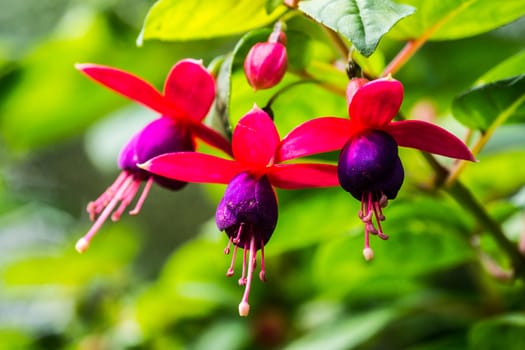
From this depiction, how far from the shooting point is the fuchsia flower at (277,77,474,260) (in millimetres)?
499

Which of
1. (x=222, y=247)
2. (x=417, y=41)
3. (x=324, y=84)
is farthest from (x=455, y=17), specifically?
(x=222, y=247)

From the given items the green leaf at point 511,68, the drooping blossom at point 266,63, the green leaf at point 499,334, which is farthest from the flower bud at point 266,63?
the green leaf at point 499,334

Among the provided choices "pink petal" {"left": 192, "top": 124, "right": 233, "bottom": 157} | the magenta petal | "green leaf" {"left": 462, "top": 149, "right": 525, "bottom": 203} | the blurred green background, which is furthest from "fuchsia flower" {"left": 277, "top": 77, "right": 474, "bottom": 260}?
"green leaf" {"left": 462, "top": 149, "right": 525, "bottom": 203}

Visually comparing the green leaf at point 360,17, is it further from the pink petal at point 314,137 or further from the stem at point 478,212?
the stem at point 478,212

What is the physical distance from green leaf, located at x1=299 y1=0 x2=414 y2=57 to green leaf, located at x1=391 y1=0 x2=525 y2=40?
16 centimetres

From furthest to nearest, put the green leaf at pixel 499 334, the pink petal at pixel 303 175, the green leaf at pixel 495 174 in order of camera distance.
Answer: the green leaf at pixel 495 174, the green leaf at pixel 499 334, the pink petal at pixel 303 175

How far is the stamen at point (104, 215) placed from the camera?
0.60m

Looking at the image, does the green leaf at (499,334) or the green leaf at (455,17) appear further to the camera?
the green leaf at (499,334)

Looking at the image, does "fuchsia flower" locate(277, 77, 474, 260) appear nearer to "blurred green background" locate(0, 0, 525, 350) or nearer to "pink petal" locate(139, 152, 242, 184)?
"pink petal" locate(139, 152, 242, 184)

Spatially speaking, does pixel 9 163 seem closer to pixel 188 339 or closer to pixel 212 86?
pixel 188 339

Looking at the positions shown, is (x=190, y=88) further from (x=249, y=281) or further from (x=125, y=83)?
(x=249, y=281)

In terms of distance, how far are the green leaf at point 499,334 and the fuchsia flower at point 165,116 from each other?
A: 1.40 ft

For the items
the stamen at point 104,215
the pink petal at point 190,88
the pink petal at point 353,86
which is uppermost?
the pink petal at point 353,86

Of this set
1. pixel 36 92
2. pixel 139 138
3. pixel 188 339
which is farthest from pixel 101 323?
pixel 139 138
